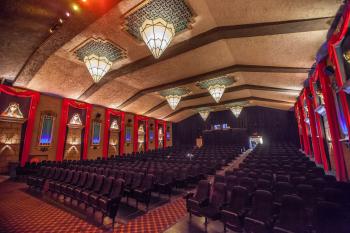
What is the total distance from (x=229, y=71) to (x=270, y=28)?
176 inches

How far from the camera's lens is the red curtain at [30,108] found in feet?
30.5

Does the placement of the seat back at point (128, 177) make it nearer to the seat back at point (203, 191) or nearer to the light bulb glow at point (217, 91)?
the seat back at point (203, 191)

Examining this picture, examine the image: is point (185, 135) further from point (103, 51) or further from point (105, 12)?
point (105, 12)

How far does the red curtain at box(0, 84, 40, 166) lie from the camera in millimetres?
9305

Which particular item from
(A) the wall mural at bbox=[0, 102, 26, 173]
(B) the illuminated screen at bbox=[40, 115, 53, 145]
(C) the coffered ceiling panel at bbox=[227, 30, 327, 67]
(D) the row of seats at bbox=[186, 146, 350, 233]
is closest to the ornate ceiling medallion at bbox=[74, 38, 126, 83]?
(C) the coffered ceiling panel at bbox=[227, 30, 327, 67]

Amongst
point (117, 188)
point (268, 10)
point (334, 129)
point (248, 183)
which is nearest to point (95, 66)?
point (117, 188)

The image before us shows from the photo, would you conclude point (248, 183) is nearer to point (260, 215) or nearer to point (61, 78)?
point (260, 215)

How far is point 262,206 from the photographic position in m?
3.35

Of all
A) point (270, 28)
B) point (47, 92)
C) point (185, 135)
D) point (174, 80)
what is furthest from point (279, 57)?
point (185, 135)

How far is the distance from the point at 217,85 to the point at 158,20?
677cm

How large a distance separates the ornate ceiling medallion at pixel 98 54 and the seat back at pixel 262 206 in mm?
6485

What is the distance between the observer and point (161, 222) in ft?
12.9

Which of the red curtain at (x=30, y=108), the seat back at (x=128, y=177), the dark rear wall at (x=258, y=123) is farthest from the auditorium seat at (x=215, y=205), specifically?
the dark rear wall at (x=258, y=123)

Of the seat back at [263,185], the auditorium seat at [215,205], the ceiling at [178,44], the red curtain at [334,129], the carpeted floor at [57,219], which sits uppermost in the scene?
the ceiling at [178,44]
